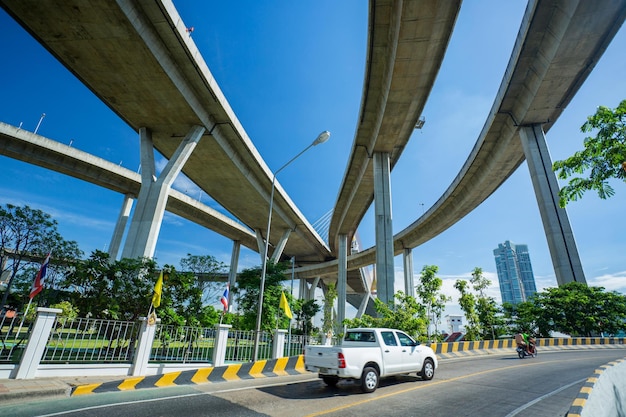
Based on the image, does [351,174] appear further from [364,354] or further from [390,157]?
[364,354]

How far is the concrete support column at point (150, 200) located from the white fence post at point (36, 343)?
1183 cm

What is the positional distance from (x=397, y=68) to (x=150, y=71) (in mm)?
14913

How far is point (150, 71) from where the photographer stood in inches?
678

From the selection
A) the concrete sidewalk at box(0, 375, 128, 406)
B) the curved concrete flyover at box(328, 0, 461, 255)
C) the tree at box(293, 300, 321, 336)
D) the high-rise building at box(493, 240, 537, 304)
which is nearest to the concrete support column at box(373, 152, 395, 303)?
the curved concrete flyover at box(328, 0, 461, 255)

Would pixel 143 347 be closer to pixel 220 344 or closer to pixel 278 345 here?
pixel 220 344

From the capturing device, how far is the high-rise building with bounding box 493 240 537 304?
142 meters

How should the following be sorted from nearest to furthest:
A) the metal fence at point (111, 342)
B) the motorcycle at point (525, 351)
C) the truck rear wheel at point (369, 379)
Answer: the truck rear wheel at point (369, 379)
the metal fence at point (111, 342)
the motorcycle at point (525, 351)

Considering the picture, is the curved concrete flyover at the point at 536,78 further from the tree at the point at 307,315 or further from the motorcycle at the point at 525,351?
the tree at the point at 307,315

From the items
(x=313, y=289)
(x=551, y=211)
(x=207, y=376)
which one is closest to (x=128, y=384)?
(x=207, y=376)

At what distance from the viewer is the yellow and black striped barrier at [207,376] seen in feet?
24.2

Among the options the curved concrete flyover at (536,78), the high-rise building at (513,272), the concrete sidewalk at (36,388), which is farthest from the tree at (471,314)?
the high-rise building at (513,272)

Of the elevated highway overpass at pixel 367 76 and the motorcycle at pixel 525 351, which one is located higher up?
the elevated highway overpass at pixel 367 76

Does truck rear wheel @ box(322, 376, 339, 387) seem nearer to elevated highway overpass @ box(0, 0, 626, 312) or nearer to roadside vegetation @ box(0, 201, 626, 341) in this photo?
roadside vegetation @ box(0, 201, 626, 341)

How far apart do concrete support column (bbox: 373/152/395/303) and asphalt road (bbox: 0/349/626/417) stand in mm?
13453
